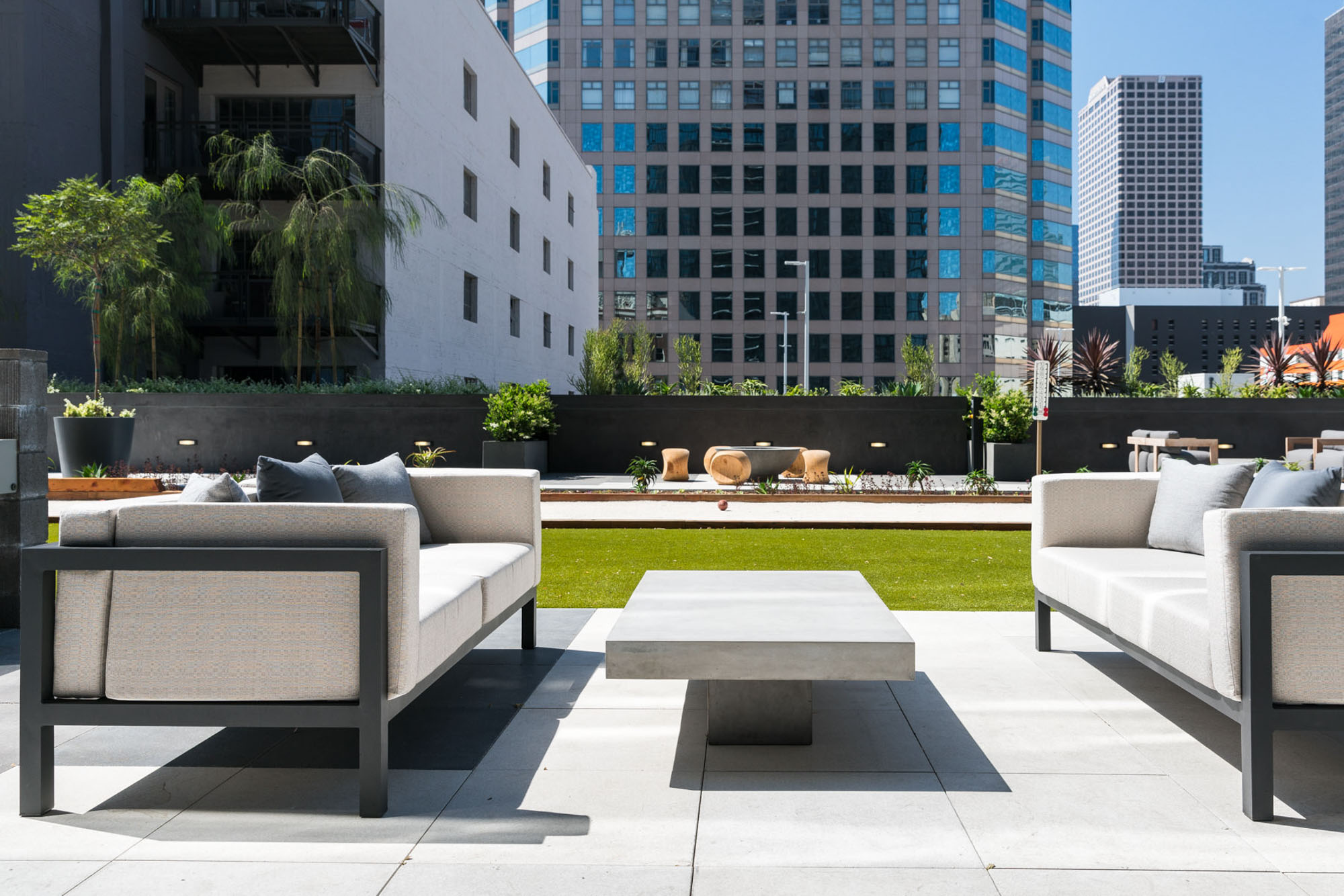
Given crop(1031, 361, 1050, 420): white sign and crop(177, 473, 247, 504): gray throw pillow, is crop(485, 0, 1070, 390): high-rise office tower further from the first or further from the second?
crop(177, 473, 247, 504): gray throw pillow

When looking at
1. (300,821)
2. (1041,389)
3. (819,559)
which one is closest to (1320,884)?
(300,821)

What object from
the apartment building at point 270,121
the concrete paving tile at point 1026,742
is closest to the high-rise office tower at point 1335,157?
the apartment building at point 270,121

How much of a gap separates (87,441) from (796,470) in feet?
37.5

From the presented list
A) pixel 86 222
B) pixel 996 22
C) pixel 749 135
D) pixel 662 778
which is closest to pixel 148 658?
pixel 662 778

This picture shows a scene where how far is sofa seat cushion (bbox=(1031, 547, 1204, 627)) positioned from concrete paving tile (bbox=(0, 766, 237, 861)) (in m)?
3.35

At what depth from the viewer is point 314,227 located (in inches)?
712

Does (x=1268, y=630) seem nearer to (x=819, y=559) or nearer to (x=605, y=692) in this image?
(x=605, y=692)

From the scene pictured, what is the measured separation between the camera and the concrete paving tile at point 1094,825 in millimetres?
2461

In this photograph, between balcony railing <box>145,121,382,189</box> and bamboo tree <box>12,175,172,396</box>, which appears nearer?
bamboo tree <box>12,175,172,396</box>

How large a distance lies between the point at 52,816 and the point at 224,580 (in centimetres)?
84

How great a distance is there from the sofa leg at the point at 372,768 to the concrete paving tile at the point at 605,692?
3.66ft

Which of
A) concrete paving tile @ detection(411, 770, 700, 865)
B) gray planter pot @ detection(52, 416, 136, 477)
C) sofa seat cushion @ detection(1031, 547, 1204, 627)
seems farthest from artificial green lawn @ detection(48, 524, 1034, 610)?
gray planter pot @ detection(52, 416, 136, 477)

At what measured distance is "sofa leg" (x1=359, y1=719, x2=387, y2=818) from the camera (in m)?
2.76

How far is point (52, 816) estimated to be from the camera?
2766 mm
